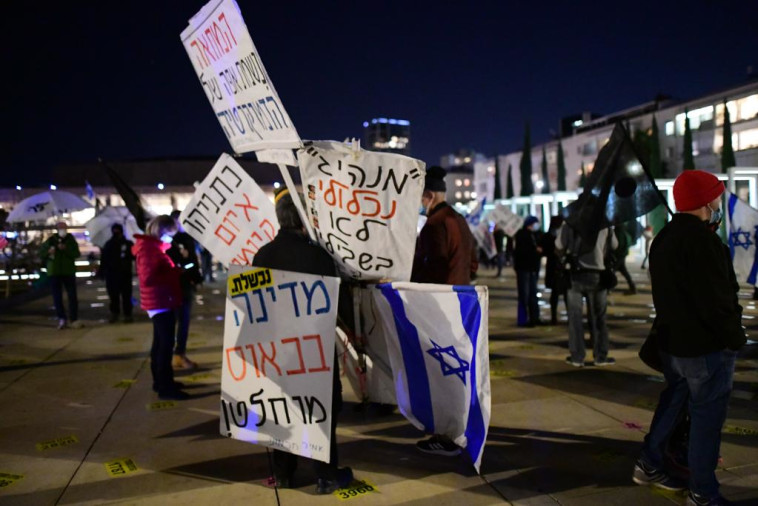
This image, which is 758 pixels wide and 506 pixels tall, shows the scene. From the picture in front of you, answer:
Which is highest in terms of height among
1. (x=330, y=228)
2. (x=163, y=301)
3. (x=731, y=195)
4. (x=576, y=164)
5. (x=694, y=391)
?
(x=576, y=164)

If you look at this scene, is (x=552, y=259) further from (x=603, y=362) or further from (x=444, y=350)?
(x=444, y=350)

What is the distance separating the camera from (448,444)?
15.0ft

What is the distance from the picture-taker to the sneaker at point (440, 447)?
450cm

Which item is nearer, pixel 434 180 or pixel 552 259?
pixel 434 180

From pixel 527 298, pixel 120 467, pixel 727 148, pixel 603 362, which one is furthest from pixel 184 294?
pixel 727 148

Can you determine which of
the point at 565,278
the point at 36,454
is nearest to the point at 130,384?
the point at 36,454

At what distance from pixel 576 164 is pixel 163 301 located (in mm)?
59347

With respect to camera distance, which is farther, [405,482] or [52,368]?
[52,368]

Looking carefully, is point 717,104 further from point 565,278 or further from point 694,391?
point 694,391

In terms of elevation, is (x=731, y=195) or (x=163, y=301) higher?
(x=731, y=195)

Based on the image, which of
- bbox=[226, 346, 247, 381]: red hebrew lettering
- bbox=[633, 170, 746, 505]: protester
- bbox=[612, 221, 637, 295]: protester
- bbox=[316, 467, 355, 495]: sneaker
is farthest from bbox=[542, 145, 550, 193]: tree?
bbox=[226, 346, 247, 381]: red hebrew lettering

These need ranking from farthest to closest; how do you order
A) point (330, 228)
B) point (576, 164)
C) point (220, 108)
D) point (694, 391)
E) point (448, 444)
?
1. point (576, 164)
2. point (448, 444)
3. point (220, 108)
4. point (330, 228)
5. point (694, 391)

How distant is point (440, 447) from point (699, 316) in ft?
6.86

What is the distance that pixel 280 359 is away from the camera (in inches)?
143
